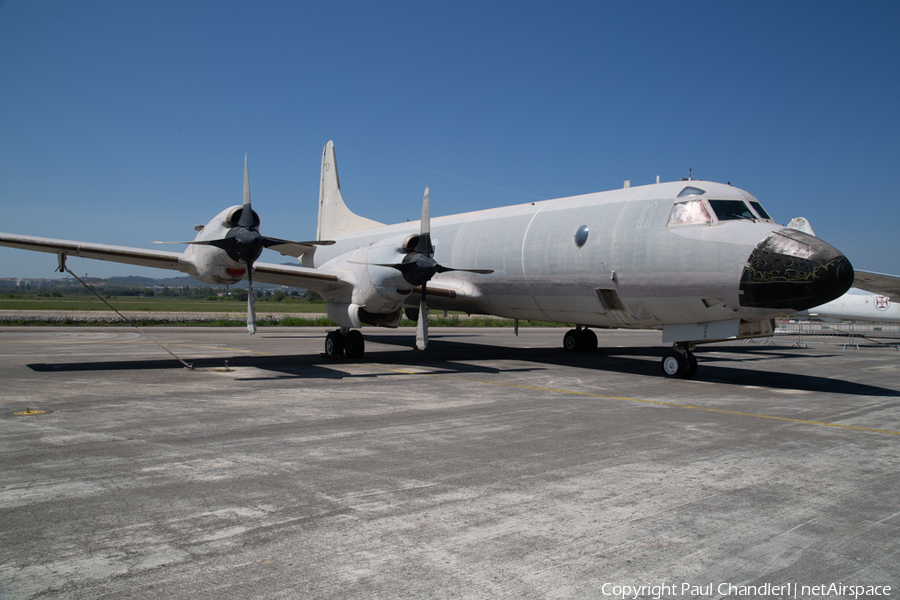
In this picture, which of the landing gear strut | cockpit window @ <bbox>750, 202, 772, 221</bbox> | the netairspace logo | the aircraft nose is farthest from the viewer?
the landing gear strut

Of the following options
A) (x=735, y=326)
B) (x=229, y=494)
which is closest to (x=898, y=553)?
(x=229, y=494)

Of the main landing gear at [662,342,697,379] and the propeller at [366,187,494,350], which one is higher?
the propeller at [366,187,494,350]

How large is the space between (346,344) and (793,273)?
10.3 meters

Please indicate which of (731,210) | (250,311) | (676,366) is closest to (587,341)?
(676,366)

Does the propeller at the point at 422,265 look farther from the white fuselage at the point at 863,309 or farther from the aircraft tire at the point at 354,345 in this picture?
the white fuselage at the point at 863,309

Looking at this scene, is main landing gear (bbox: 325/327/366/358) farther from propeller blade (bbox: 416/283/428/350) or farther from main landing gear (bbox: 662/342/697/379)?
main landing gear (bbox: 662/342/697/379)

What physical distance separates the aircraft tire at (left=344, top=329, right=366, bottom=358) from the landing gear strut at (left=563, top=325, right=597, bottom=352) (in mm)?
7084

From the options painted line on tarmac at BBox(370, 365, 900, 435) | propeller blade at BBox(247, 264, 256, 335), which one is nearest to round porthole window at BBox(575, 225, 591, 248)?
painted line on tarmac at BBox(370, 365, 900, 435)

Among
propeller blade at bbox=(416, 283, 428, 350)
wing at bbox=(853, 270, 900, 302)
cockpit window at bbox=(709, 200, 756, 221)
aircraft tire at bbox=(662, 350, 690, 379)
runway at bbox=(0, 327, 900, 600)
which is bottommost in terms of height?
runway at bbox=(0, 327, 900, 600)

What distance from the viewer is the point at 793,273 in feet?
31.2

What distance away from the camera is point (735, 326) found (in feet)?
35.3

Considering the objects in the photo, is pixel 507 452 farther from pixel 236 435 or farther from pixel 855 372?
pixel 855 372

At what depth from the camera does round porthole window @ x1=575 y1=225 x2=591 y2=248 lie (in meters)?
12.7

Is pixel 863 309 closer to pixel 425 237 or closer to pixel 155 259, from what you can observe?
pixel 425 237
